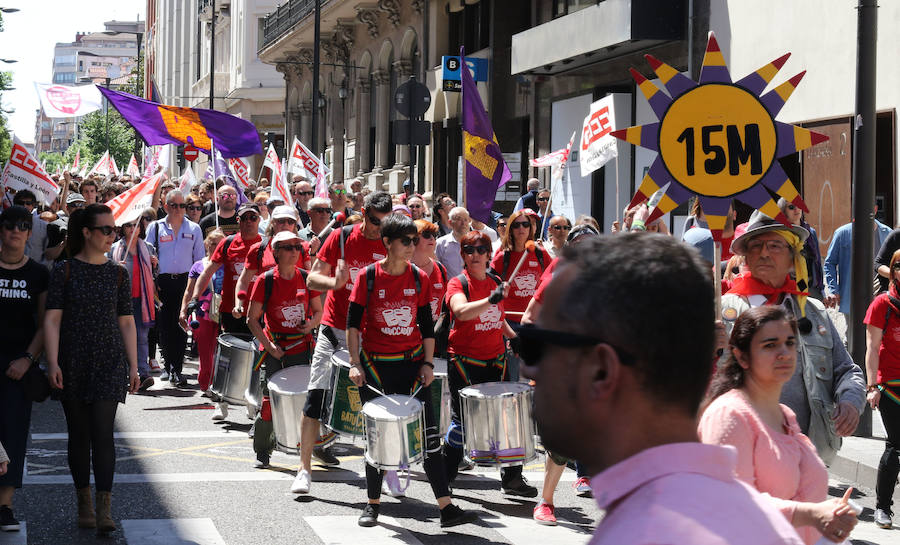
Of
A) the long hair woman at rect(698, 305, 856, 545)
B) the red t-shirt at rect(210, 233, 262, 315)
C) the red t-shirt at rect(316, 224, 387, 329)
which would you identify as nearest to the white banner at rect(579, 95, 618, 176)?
the red t-shirt at rect(210, 233, 262, 315)

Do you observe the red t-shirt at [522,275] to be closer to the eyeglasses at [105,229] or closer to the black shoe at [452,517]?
the black shoe at [452,517]

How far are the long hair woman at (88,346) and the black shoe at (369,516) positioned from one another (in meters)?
1.41

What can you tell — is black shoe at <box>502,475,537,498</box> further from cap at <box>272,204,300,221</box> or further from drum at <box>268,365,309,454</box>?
cap at <box>272,204,300,221</box>

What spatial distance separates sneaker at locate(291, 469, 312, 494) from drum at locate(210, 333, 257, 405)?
1683 millimetres

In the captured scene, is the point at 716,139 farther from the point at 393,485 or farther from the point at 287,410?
the point at 287,410

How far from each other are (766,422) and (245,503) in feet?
14.0

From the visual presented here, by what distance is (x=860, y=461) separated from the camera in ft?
27.7

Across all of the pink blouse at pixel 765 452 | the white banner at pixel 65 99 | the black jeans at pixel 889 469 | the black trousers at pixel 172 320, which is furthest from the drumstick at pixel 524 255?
the white banner at pixel 65 99

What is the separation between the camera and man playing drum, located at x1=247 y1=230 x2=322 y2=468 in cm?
882

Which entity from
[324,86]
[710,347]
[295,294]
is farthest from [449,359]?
[324,86]

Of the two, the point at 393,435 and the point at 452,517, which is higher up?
the point at 393,435

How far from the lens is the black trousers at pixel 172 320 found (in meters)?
13.2

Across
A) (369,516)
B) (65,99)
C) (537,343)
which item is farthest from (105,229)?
(65,99)

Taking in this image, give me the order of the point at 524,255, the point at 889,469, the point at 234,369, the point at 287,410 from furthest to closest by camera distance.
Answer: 1. the point at 234,369
2. the point at 524,255
3. the point at 287,410
4. the point at 889,469
